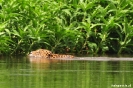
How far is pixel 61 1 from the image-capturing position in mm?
24281

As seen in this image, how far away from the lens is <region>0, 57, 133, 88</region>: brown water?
1383cm

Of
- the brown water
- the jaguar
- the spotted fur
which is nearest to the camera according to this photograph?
the brown water

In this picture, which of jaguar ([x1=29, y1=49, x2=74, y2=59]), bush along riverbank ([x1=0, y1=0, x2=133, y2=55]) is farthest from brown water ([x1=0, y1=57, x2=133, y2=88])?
bush along riverbank ([x1=0, y1=0, x2=133, y2=55])

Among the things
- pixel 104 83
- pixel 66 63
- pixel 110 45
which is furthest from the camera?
pixel 110 45

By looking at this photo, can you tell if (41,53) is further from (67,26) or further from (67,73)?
(67,73)

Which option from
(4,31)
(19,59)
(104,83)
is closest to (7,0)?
(4,31)

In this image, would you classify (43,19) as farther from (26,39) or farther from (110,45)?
(110,45)

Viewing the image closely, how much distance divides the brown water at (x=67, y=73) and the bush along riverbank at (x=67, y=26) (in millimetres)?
1909

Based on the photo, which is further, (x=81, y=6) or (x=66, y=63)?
(x=81, y=6)

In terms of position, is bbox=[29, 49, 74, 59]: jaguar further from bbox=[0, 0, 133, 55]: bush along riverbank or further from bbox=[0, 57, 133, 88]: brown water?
bbox=[0, 57, 133, 88]: brown water

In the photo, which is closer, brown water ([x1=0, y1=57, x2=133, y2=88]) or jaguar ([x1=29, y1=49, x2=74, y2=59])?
brown water ([x1=0, y1=57, x2=133, y2=88])

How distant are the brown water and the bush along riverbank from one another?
191 cm

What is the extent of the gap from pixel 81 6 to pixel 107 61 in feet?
13.5

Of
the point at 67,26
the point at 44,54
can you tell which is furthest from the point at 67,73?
the point at 67,26
